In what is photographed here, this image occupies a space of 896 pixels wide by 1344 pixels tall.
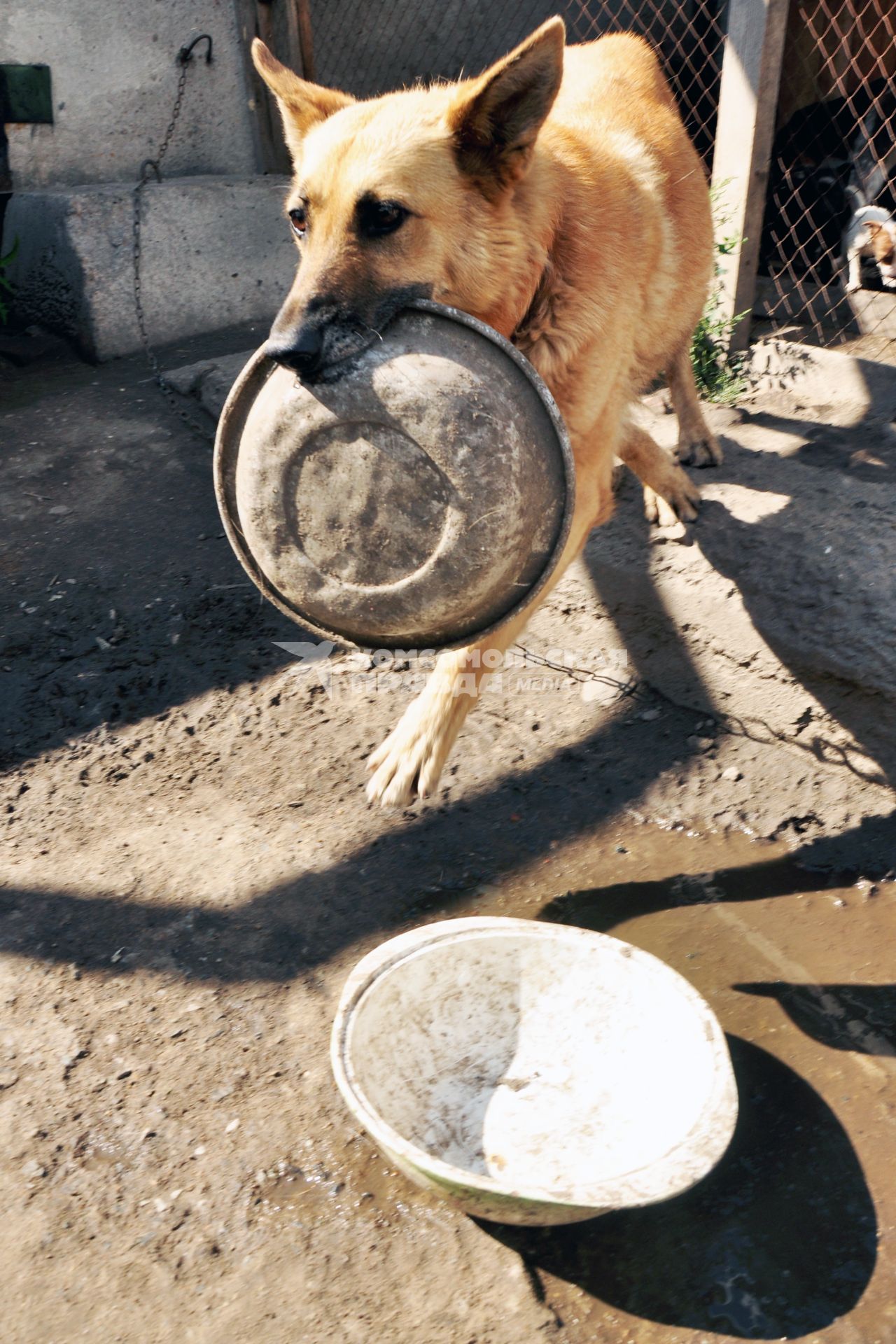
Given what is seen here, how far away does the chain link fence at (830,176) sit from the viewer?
15.4 ft

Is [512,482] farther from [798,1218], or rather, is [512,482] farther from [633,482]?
[633,482]

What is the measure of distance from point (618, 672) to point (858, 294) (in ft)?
7.65

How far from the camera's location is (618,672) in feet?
12.2

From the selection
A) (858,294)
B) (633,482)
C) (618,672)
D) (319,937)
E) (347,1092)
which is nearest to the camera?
(347,1092)

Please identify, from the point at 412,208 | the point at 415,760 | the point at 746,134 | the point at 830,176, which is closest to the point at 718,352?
the point at 746,134

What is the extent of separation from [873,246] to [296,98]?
3.05 metres

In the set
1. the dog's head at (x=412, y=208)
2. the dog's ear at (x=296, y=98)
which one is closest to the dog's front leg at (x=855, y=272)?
the dog's head at (x=412, y=208)

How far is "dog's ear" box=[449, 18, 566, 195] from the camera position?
7.29 ft

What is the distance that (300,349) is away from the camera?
2.12 metres

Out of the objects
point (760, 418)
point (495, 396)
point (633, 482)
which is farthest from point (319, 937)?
point (760, 418)

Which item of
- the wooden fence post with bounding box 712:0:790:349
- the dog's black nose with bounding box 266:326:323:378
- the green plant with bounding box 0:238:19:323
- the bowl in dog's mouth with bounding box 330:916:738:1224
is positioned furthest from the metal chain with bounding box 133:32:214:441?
the bowl in dog's mouth with bounding box 330:916:738:1224

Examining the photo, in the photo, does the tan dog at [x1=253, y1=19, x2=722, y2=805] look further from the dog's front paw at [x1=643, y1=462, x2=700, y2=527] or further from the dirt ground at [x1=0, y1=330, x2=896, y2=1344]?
the dirt ground at [x1=0, y1=330, x2=896, y2=1344]

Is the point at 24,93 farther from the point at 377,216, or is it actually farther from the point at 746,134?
the point at 377,216

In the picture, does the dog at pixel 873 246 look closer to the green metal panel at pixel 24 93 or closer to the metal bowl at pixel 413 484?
the metal bowl at pixel 413 484
